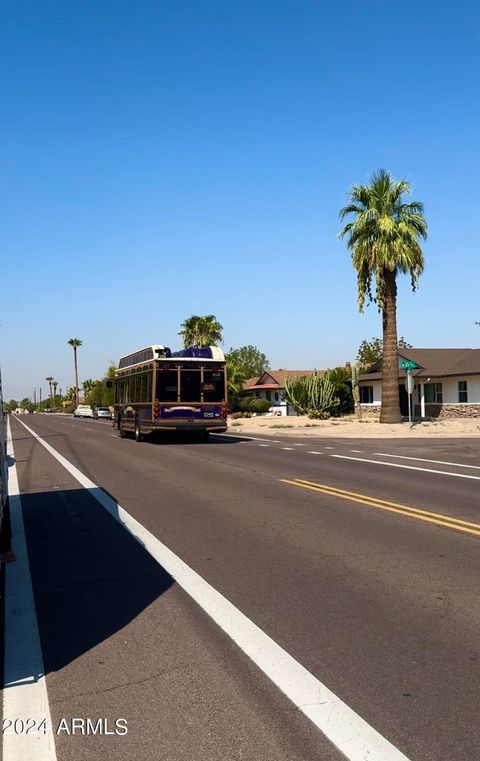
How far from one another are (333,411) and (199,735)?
45600 mm

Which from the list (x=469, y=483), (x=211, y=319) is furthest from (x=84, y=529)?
(x=211, y=319)

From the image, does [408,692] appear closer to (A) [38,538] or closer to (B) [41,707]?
(B) [41,707]

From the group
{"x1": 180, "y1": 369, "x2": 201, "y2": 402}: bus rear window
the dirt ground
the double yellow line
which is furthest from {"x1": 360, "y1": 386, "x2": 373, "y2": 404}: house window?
the double yellow line

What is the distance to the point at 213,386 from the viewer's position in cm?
2653

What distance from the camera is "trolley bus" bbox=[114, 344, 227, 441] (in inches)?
1022

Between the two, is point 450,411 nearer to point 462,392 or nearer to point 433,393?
point 462,392

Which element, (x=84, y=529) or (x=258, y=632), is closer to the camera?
(x=258, y=632)

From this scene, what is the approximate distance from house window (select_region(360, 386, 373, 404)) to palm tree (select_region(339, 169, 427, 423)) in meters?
13.8

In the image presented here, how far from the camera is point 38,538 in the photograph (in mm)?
9727

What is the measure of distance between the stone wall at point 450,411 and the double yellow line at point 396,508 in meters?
31.9

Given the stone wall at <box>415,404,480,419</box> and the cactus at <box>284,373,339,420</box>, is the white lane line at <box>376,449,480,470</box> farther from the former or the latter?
the cactus at <box>284,373,339,420</box>

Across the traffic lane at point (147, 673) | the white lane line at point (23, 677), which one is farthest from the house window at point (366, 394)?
the white lane line at point (23, 677)

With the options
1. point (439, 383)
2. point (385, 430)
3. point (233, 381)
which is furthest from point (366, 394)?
point (385, 430)

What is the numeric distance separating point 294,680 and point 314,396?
143ft
